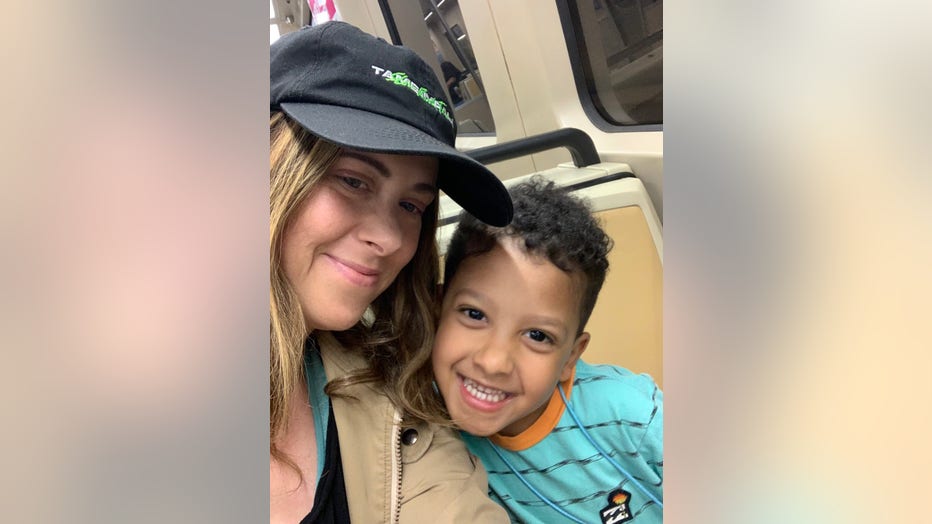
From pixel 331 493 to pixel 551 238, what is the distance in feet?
1.86

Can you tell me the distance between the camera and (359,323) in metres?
1.00

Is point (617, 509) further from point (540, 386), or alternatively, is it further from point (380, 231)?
point (380, 231)

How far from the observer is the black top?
31.4 inches

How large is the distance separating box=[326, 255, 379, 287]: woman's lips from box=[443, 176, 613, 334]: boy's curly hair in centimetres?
30

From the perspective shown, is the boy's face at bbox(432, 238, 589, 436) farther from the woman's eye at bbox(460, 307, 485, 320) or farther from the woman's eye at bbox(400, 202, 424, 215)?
the woman's eye at bbox(400, 202, 424, 215)

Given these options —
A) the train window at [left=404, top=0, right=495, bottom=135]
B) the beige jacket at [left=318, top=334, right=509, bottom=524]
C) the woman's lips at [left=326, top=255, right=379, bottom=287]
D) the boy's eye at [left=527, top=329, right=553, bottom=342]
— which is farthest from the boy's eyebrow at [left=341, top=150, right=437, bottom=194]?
the train window at [left=404, top=0, right=495, bottom=135]
